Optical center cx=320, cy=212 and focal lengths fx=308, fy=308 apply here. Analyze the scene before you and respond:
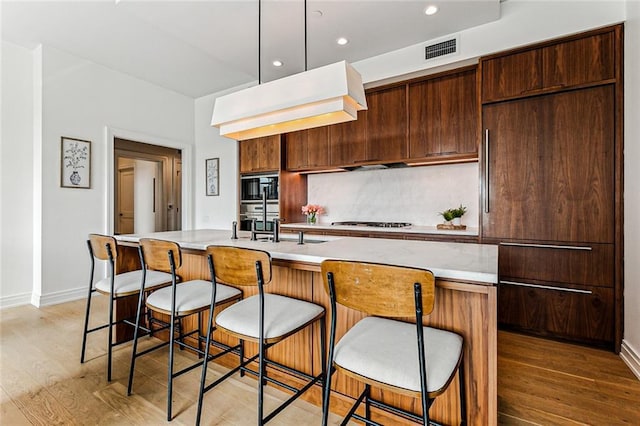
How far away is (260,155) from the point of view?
440cm

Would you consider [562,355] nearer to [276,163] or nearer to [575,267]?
[575,267]

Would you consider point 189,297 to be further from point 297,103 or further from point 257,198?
point 257,198

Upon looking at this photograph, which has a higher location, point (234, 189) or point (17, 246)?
point (234, 189)

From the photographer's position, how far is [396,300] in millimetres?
1068

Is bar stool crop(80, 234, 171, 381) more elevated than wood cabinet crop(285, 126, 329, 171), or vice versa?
wood cabinet crop(285, 126, 329, 171)

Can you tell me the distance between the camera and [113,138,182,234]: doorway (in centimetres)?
506

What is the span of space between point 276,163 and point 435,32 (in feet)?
7.82

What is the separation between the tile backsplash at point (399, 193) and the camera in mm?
3457

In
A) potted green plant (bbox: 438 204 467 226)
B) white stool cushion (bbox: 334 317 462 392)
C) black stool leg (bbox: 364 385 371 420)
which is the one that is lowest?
black stool leg (bbox: 364 385 371 420)

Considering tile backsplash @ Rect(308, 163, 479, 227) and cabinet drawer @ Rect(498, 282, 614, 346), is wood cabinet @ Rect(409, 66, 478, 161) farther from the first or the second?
cabinet drawer @ Rect(498, 282, 614, 346)

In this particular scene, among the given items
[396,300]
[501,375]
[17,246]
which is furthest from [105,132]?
[501,375]

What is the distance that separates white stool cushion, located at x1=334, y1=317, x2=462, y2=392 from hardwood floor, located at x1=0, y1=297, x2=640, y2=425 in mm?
651

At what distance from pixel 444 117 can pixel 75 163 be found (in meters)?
4.28

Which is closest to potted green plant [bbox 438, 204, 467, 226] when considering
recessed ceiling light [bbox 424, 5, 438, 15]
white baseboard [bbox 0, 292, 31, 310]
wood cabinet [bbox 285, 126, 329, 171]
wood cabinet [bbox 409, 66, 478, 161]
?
wood cabinet [bbox 409, 66, 478, 161]
